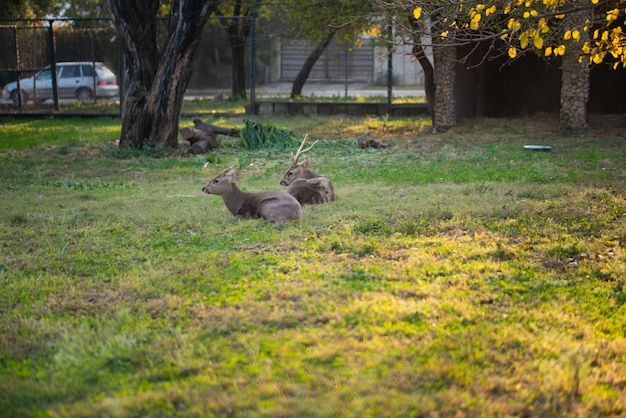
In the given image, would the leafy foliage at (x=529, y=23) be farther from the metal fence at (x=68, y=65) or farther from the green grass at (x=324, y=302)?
the metal fence at (x=68, y=65)

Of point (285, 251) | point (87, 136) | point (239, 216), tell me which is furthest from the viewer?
point (87, 136)

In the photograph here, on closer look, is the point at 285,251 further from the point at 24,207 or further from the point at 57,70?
the point at 57,70

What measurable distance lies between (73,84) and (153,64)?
11096 mm

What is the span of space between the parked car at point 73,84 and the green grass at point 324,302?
13486 mm

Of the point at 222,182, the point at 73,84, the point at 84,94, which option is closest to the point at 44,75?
the point at 73,84

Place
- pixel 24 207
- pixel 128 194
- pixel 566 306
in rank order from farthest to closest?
1. pixel 128 194
2. pixel 24 207
3. pixel 566 306

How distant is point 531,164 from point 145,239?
284 inches

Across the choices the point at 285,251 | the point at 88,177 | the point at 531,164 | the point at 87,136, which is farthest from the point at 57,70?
the point at 285,251

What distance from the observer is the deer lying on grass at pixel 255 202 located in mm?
8070

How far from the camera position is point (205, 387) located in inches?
161

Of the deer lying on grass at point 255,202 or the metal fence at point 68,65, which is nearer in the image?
the deer lying on grass at point 255,202

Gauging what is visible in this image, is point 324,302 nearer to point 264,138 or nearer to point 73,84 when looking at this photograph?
point 264,138

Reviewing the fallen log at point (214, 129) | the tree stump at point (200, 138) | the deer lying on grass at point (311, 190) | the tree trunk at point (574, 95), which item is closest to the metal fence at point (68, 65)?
the fallen log at point (214, 129)

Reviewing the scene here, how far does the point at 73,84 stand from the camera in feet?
80.7
